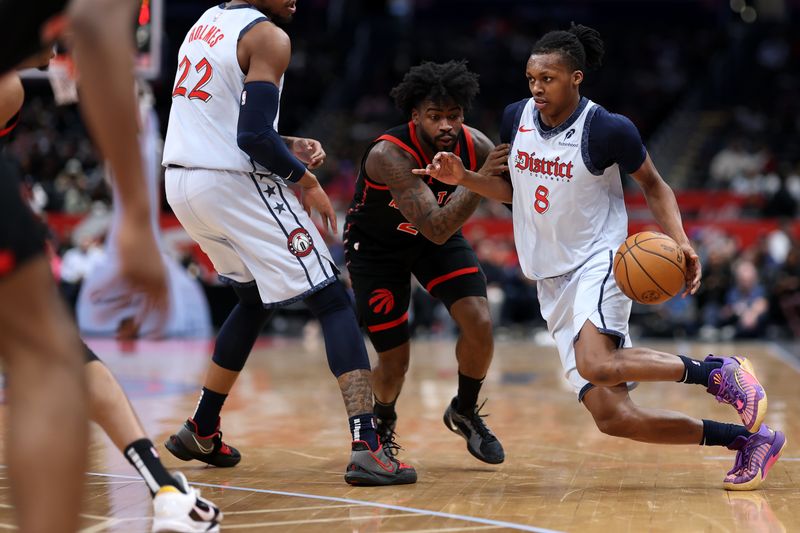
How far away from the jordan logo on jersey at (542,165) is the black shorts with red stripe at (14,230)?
2706 millimetres

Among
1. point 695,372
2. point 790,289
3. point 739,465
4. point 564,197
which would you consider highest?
point 564,197

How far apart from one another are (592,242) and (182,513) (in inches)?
89.5

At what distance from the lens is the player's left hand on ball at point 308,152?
4.77 metres

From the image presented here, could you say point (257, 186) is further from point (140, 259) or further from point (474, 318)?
point (140, 259)

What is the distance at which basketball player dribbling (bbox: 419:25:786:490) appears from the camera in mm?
4363

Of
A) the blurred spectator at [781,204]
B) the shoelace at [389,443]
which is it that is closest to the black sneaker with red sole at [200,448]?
the shoelace at [389,443]

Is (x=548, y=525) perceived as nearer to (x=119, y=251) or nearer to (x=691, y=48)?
(x=119, y=251)

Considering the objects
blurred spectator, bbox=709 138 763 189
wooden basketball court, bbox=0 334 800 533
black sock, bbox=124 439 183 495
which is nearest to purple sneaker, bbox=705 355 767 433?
wooden basketball court, bbox=0 334 800 533

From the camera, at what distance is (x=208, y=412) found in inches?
192

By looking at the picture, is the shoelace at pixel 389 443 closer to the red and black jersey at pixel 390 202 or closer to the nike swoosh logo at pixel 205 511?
the red and black jersey at pixel 390 202

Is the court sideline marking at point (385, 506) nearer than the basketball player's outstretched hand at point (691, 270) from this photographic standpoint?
Yes

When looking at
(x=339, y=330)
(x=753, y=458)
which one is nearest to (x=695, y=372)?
(x=753, y=458)

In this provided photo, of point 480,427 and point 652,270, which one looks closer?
point 652,270

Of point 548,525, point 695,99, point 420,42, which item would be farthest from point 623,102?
point 548,525
